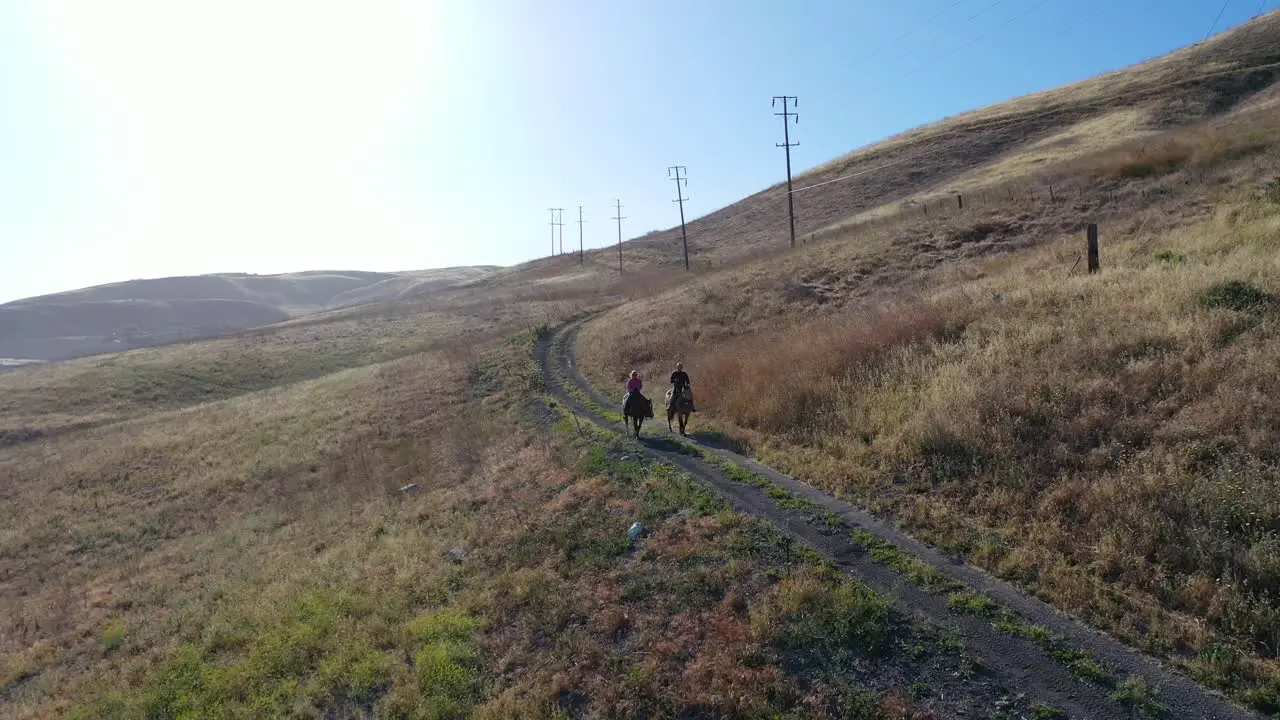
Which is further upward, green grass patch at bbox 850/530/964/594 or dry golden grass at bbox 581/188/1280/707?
dry golden grass at bbox 581/188/1280/707

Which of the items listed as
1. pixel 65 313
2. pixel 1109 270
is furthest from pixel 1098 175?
pixel 65 313

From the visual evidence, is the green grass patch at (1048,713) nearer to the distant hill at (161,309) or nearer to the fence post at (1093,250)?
the fence post at (1093,250)

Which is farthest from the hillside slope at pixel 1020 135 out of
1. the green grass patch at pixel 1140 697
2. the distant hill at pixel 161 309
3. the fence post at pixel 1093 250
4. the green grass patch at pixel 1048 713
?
the distant hill at pixel 161 309

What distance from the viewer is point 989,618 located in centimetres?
716

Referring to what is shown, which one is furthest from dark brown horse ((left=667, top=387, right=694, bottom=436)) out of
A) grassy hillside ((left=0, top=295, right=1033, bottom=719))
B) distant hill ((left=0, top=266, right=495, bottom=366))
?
distant hill ((left=0, top=266, right=495, bottom=366))

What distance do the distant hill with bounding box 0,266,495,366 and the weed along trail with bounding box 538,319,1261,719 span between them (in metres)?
86.4

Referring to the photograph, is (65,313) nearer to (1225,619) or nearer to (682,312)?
(682,312)

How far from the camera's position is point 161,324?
384 feet

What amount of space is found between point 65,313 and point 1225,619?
157m

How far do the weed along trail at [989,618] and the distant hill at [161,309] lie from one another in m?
86.4

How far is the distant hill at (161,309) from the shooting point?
10462cm

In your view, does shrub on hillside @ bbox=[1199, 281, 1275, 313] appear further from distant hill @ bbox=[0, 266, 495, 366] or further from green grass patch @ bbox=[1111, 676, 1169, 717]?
distant hill @ bbox=[0, 266, 495, 366]

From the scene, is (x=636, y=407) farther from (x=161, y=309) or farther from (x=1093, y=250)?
(x=161, y=309)

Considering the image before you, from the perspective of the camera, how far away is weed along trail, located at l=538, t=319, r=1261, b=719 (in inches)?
227
